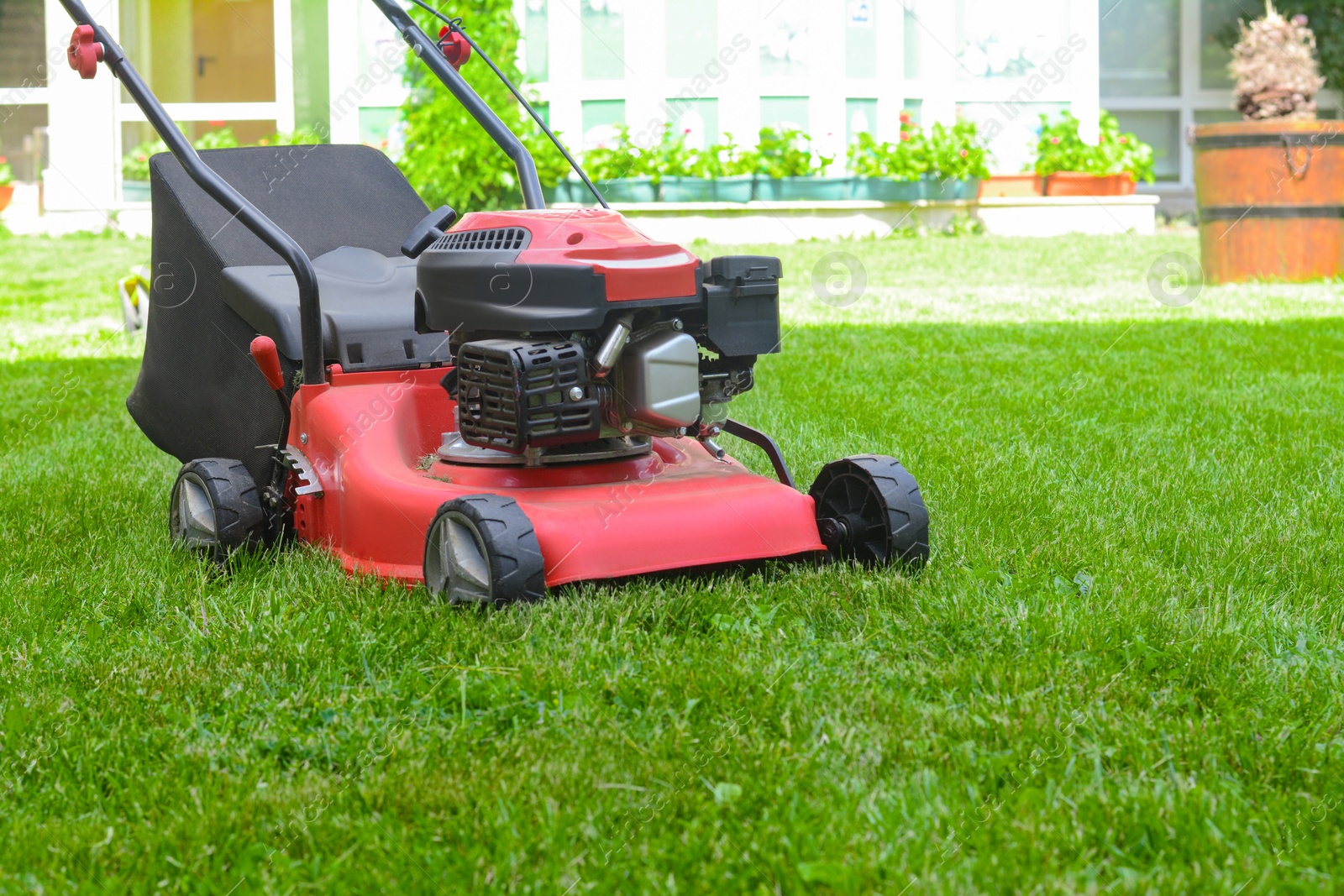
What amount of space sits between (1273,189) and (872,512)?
236 inches

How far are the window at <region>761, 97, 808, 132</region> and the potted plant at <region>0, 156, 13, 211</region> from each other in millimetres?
5788

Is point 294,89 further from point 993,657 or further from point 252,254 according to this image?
point 993,657

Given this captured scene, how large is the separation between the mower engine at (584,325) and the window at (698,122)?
831 centimetres

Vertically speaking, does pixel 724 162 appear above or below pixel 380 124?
below

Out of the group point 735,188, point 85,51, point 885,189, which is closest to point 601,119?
point 735,188

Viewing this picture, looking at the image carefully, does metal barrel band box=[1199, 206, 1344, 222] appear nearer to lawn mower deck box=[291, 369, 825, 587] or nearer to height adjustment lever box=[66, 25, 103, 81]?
lawn mower deck box=[291, 369, 825, 587]

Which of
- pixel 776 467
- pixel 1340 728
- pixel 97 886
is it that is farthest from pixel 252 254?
pixel 1340 728

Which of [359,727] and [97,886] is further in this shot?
[359,727]

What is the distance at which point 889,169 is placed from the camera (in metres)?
10.6

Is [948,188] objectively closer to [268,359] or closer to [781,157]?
[781,157]

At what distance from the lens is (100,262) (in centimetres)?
865

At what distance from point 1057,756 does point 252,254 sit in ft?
6.29

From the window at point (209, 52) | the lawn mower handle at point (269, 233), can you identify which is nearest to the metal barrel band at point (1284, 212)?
the lawn mower handle at point (269, 233)

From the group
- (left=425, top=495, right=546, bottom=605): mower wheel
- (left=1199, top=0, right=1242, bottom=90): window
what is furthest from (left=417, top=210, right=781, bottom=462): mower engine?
(left=1199, top=0, right=1242, bottom=90): window
